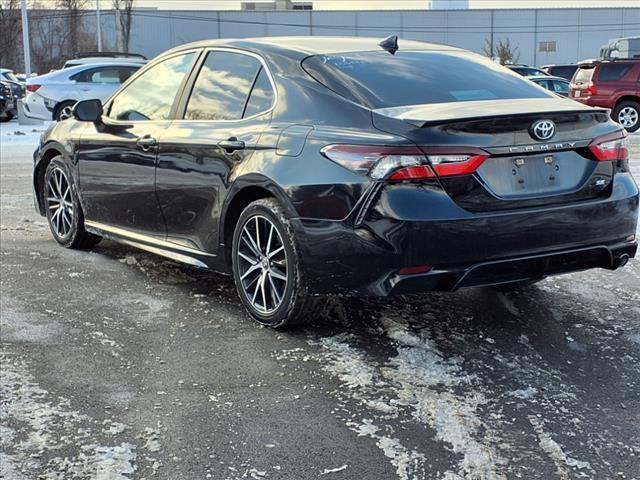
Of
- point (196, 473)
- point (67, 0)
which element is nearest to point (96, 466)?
point (196, 473)

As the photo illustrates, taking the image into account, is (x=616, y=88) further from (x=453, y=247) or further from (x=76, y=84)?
(x=453, y=247)

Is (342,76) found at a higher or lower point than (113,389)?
higher

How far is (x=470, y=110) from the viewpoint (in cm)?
412

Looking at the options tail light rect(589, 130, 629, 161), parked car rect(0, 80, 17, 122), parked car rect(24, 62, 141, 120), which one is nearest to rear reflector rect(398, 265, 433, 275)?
tail light rect(589, 130, 629, 161)

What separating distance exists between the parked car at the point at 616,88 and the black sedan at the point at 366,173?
14954mm

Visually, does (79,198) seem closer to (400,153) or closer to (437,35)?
(400,153)

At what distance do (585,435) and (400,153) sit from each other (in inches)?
58.1

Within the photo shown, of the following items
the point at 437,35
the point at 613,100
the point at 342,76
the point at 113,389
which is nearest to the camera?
the point at 113,389

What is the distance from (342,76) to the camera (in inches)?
177

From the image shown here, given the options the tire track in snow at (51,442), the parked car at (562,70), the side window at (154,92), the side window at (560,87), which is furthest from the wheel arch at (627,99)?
the tire track in snow at (51,442)

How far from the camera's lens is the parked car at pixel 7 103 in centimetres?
2122

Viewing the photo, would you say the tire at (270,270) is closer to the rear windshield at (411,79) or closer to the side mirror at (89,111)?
the rear windshield at (411,79)

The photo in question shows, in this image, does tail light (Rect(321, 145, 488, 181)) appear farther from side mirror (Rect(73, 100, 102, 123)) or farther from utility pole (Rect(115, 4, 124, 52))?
utility pole (Rect(115, 4, 124, 52))

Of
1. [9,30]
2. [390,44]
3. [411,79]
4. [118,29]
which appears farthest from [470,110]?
[9,30]
